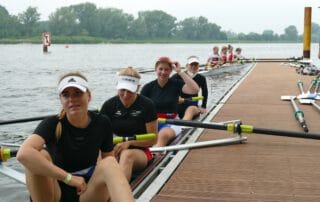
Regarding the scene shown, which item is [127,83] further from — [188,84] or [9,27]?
[9,27]

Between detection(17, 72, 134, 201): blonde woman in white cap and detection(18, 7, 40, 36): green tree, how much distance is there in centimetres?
10763

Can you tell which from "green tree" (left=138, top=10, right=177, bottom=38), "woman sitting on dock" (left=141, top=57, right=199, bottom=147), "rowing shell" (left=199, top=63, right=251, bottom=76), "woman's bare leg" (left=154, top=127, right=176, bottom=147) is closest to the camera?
"woman's bare leg" (left=154, top=127, right=176, bottom=147)

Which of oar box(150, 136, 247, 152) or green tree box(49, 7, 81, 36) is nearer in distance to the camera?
oar box(150, 136, 247, 152)

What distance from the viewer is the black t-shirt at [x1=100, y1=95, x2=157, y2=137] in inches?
209

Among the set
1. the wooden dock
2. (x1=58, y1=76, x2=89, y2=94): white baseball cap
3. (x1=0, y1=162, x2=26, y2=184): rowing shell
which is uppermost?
(x1=58, y1=76, x2=89, y2=94): white baseball cap

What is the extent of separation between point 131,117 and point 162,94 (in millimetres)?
1831

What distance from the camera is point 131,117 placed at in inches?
212

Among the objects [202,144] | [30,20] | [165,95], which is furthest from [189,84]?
[30,20]

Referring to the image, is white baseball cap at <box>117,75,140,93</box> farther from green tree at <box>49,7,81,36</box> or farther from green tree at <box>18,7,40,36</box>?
green tree at <box>18,7,40,36</box>

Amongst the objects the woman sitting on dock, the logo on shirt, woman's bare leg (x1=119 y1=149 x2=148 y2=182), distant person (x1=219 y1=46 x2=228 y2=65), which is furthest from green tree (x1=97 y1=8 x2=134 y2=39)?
woman's bare leg (x1=119 y1=149 x2=148 y2=182)

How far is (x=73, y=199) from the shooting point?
13.2 ft

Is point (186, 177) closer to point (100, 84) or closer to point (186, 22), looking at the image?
point (100, 84)

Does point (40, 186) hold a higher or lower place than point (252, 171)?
higher

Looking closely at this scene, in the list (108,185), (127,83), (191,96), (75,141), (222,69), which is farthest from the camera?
(222,69)
